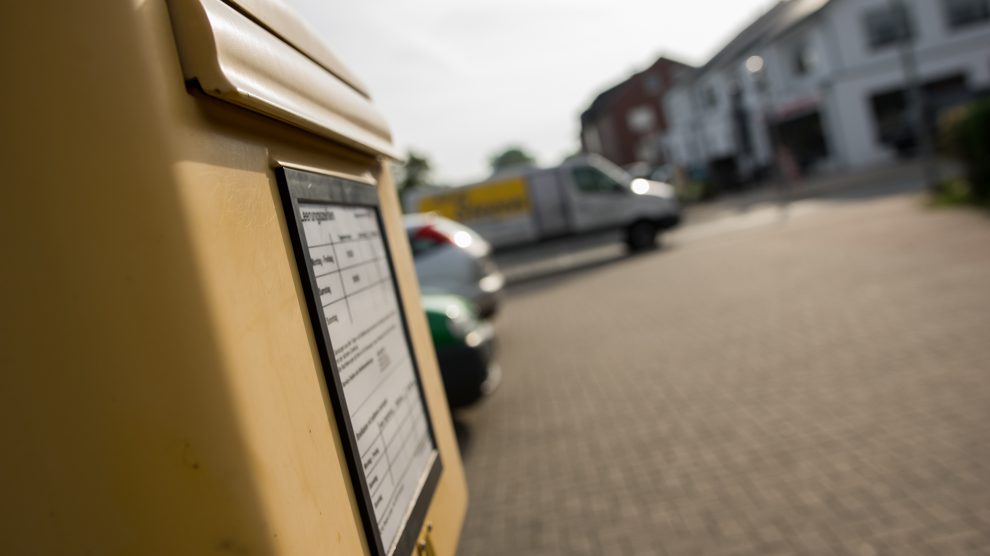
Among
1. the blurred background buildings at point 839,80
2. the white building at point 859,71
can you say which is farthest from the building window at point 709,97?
the white building at point 859,71

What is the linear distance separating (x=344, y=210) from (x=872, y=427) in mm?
4164

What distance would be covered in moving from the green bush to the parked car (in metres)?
8.84

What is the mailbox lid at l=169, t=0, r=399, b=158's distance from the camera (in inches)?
41.2

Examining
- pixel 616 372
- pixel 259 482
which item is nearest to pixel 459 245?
pixel 616 372

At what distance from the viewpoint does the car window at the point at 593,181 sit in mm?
19203

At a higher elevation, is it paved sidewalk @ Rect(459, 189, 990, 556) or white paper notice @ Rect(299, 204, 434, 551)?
white paper notice @ Rect(299, 204, 434, 551)

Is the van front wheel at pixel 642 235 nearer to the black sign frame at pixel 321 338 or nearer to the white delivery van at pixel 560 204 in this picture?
the white delivery van at pixel 560 204

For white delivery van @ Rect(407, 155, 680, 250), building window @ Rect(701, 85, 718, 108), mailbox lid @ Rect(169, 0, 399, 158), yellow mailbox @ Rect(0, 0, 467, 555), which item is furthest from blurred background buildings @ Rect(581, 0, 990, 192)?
yellow mailbox @ Rect(0, 0, 467, 555)

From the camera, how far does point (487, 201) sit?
21.0 metres

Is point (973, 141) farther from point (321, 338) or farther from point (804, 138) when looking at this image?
point (804, 138)

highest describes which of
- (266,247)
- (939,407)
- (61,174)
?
(61,174)

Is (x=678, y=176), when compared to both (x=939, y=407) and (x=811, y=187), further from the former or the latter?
(x=939, y=407)

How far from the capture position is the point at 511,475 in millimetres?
5137

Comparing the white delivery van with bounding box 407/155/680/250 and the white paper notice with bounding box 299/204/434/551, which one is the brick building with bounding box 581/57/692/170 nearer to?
the white delivery van with bounding box 407/155/680/250
